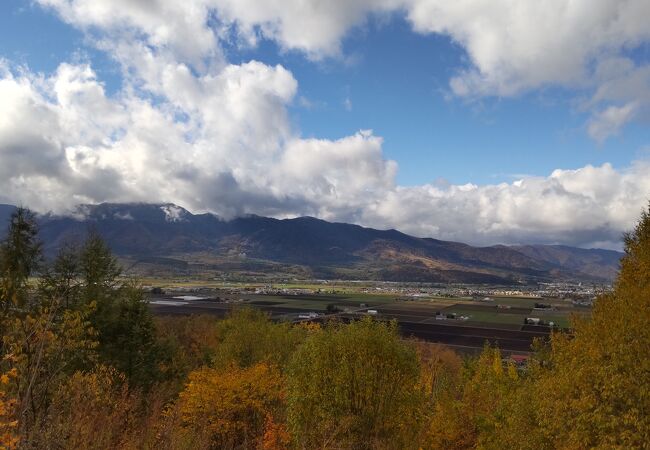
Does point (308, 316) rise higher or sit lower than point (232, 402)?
lower

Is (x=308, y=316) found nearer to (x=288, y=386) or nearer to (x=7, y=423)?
(x=288, y=386)

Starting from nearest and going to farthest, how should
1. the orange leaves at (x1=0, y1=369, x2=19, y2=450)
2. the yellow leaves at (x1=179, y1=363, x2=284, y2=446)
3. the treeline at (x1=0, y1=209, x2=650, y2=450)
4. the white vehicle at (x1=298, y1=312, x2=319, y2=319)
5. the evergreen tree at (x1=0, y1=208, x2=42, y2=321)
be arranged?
1. the orange leaves at (x1=0, y1=369, x2=19, y2=450)
2. the treeline at (x1=0, y1=209, x2=650, y2=450)
3. the yellow leaves at (x1=179, y1=363, x2=284, y2=446)
4. the evergreen tree at (x1=0, y1=208, x2=42, y2=321)
5. the white vehicle at (x1=298, y1=312, x2=319, y2=319)

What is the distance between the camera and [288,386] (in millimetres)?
35938

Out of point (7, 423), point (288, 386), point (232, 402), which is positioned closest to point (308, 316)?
point (232, 402)

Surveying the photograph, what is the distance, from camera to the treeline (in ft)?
47.5

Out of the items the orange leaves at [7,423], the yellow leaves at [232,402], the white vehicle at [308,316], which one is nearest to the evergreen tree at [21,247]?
the yellow leaves at [232,402]

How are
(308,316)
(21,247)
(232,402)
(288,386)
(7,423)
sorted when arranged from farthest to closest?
(308,316) → (21,247) → (232,402) → (288,386) → (7,423)

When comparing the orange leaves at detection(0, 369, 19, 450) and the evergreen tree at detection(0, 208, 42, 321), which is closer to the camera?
the orange leaves at detection(0, 369, 19, 450)

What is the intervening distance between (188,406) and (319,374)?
1420 centimetres

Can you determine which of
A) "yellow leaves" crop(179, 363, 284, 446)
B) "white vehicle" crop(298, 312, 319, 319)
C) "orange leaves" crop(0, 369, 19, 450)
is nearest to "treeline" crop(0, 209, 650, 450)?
"orange leaves" crop(0, 369, 19, 450)

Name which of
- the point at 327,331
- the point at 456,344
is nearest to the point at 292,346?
the point at 327,331

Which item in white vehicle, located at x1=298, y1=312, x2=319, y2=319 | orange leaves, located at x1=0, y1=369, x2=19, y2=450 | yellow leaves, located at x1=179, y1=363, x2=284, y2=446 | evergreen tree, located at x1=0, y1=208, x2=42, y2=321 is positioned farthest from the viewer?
white vehicle, located at x1=298, y1=312, x2=319, y2=319

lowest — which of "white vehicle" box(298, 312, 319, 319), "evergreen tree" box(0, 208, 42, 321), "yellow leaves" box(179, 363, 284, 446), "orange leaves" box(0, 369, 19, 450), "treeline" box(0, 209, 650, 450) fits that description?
"white vehicle" box(298, 312, 319, 319)

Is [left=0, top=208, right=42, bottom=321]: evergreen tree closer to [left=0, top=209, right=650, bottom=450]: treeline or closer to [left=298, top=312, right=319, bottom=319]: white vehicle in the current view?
[left=0, top=209, right=650, bottom=450]: treeline
